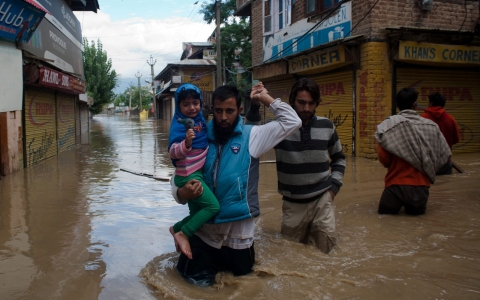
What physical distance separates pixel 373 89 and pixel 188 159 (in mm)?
9436

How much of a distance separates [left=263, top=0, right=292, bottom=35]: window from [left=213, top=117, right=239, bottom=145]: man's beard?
13.9 meters

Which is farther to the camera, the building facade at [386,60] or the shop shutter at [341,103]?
the shop shutter at [341,103]

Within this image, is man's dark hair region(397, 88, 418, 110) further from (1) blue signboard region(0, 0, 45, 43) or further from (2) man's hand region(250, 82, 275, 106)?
(1) blue signboard region(0, 0, 45, 43)

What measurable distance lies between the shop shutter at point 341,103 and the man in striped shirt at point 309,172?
889 cm

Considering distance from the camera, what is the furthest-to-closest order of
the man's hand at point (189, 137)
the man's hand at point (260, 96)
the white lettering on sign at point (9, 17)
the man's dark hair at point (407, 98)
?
the white lettering on sign at point (9, 17) < the man's dark hair at point (407, 98) < the man's hand at point (260, 96) < the man's hand at point (189, 137)

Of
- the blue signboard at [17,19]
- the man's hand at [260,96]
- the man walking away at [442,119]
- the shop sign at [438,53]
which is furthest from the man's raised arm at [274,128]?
the shop sign at [438,53]

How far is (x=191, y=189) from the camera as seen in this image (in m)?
3.04

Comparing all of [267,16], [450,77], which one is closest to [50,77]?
[267,16]

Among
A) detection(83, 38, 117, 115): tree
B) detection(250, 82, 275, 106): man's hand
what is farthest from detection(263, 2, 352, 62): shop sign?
detection(83, 38, 117, 115): tree

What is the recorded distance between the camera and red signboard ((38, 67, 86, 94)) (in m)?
11.5

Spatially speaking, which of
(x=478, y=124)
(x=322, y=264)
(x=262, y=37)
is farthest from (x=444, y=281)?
(x=262, y=37)

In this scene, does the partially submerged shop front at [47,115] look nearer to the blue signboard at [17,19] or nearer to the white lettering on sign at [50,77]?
the white lettering on sign at [50,77]

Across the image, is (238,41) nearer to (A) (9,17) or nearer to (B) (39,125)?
(B) (39,125)

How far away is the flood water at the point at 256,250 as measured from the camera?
11.1ft
